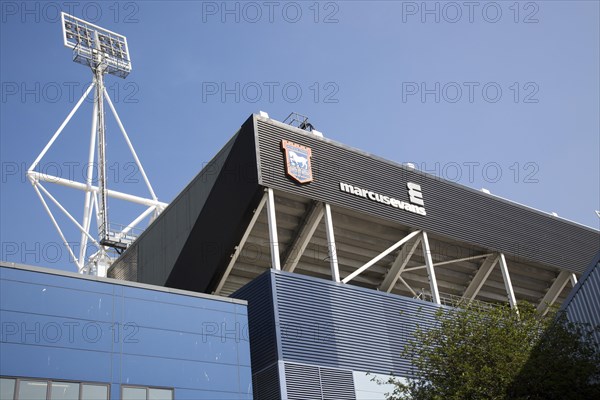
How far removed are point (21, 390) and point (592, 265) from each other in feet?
62.6

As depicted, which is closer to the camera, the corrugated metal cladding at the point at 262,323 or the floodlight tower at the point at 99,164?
the corrugated metal cladding at the point at 262,323

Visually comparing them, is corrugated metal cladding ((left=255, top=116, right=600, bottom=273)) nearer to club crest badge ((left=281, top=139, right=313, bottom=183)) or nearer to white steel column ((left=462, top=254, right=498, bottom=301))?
club crest badge ((left=281, top=139, right=313, bottom=183))

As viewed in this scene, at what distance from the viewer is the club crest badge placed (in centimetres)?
3769

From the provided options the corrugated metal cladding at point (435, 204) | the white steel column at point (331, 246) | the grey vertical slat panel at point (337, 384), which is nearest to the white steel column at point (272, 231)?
the corrugated metal cladding at point (435, 204)

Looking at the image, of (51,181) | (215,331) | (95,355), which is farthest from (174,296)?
(51,181)

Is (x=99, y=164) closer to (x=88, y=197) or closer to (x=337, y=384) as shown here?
(x=88, y=197)

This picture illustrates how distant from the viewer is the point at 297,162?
38.2 meters

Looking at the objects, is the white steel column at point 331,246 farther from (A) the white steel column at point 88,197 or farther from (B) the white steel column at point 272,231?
(A) the white steel column at point 88,197

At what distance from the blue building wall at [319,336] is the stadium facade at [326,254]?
6 cm

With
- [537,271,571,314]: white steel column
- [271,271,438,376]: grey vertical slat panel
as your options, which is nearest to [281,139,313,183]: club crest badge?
[271,271,438,376]: grey vertical slat panel

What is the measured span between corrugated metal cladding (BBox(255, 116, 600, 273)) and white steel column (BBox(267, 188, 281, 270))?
Result: 671 millimetres

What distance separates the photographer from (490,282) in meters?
51.0

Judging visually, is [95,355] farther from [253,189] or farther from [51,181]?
[51,181]

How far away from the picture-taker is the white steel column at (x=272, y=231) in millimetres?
35562
